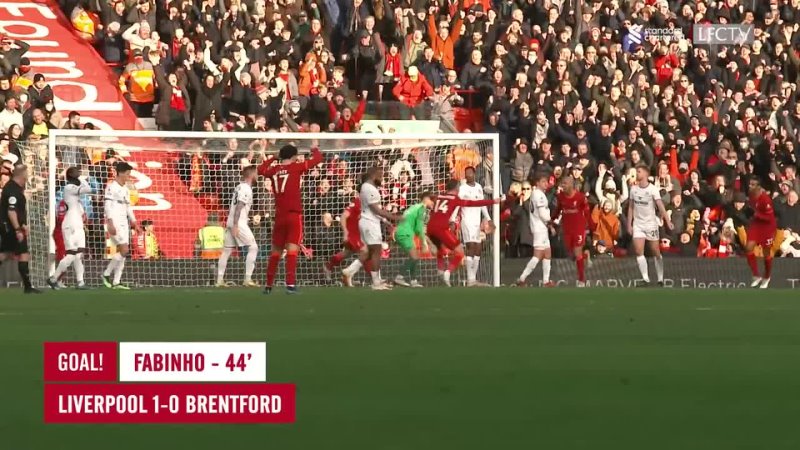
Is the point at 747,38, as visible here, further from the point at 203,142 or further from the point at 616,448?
the point at 616,448

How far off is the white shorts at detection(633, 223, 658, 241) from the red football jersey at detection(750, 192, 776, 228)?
165 centimetres

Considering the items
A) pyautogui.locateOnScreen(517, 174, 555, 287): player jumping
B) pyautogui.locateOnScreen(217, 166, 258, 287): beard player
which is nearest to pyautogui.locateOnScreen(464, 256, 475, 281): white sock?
pyautogui.locateOnScreen(517, 174, 555, 287): player jumping

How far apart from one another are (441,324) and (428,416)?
7793mm

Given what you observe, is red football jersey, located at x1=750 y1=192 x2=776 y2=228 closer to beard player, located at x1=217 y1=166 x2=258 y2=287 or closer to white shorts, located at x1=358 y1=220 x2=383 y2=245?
white shorts, located at x1=358 y1=220 x2=383 y2=245

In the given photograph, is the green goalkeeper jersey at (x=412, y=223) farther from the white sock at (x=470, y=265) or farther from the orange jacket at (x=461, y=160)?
the orange jacket at (x=461, y=160)

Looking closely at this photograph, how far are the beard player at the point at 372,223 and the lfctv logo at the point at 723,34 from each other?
1212 centimetres

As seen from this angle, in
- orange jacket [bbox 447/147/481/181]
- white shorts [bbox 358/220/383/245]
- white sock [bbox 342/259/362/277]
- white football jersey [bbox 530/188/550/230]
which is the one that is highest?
orange jacket [bbox 447/147/481/181]

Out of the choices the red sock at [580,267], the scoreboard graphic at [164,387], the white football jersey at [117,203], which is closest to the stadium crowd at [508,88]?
the red sock at [580,267]

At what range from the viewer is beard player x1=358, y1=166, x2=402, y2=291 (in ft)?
90.2

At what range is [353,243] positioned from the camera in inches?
1127

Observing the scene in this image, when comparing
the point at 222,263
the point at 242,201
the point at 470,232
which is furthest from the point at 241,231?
the point at 470,232

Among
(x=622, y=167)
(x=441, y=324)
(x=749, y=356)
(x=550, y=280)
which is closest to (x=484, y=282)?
(x=550, y=280)

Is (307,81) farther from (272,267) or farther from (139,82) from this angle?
(272,267)

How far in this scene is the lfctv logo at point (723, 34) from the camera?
37.7 meters
